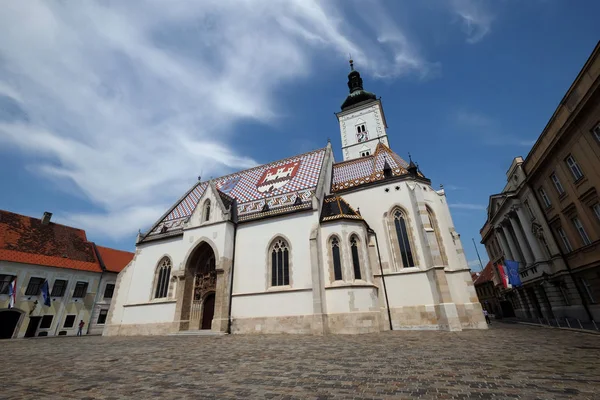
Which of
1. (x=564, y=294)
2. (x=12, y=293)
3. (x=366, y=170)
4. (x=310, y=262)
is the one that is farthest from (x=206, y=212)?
(x=564, y=294)

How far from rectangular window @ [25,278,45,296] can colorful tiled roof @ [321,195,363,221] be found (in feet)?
87.6

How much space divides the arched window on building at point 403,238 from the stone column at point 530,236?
1197cm

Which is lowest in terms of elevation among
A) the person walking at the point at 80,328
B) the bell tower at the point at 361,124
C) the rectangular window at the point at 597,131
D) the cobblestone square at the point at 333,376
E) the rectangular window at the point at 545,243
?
the cobblestone square at the point at 333,376

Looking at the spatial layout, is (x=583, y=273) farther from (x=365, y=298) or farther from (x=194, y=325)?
(x=194, y=325)

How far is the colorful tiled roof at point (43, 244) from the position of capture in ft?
76.9

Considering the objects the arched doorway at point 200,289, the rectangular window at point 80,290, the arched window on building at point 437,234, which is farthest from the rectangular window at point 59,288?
the arched window on building at point 437,234

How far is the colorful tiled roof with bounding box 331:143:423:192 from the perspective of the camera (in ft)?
67.7

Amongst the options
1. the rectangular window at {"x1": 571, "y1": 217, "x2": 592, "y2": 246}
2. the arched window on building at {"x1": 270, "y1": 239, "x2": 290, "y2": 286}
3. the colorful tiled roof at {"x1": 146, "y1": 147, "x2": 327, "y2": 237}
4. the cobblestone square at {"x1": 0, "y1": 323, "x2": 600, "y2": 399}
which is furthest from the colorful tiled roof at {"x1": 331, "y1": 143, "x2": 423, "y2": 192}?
the cobblestone square at {"x1": 0, "y1": 323, "x2": 600, "y2": 399}

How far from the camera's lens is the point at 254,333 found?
53.2 ft

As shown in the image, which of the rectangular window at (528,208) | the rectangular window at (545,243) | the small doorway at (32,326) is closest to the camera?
the rectangular window at (545,243)

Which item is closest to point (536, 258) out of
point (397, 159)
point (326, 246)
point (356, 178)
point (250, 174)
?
point (397, 159)

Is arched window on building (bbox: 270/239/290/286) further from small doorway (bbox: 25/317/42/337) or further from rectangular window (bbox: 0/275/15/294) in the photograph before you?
rectangular window (bbox: 0/275/15/294)

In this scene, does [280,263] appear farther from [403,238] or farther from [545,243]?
[545,243]

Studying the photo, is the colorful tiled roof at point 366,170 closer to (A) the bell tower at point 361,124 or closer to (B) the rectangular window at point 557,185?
(A) the bell tower at point 361,124
